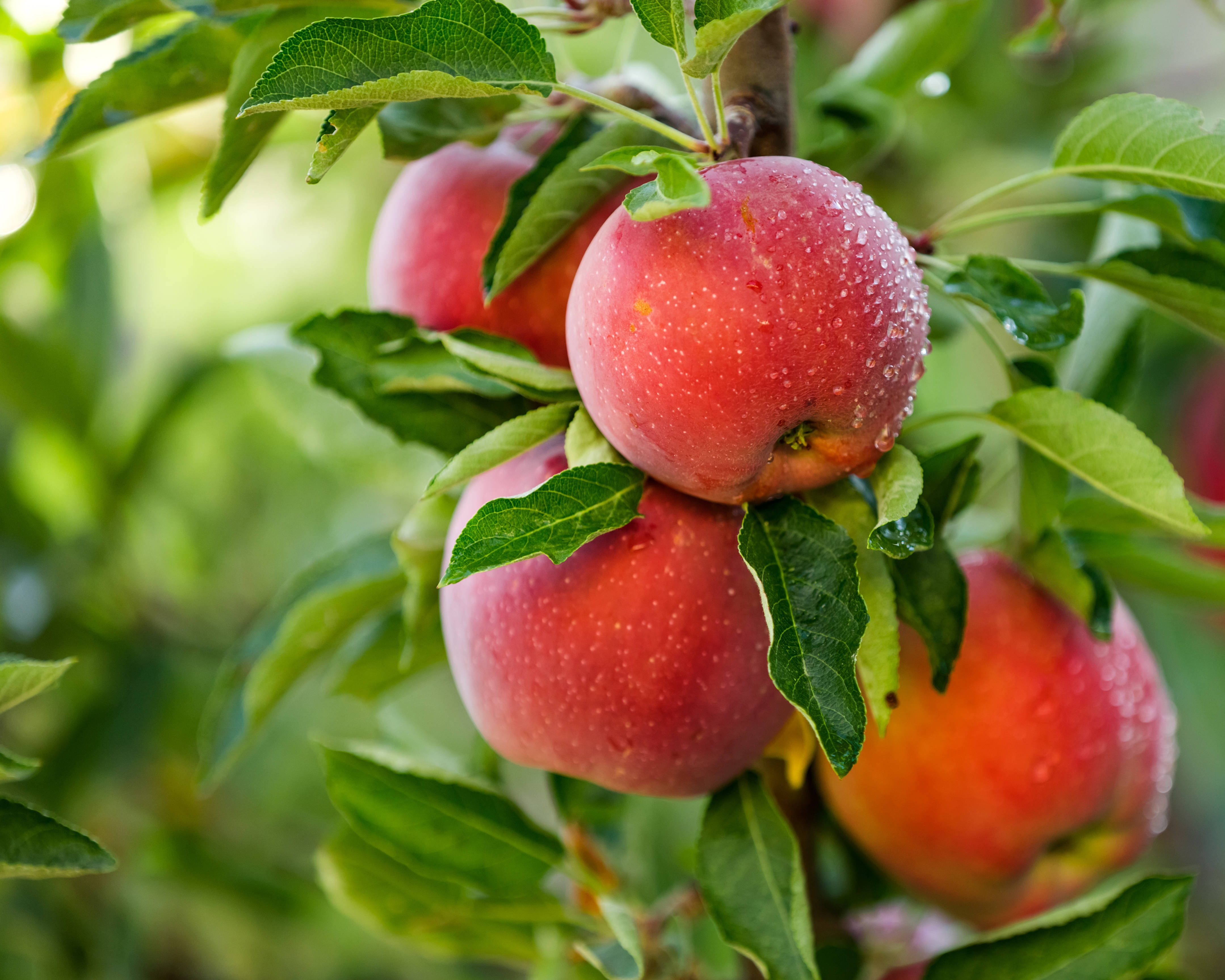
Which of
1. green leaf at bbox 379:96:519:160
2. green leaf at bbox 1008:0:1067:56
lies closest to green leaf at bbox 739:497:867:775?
green leaf at bbox 379:96:519:160

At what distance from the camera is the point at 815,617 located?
393 mm

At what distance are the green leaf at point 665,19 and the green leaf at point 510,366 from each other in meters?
0.14

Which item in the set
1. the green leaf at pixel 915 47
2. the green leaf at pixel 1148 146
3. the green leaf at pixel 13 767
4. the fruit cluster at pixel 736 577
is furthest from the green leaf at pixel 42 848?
the green leaf at pixel 915 47

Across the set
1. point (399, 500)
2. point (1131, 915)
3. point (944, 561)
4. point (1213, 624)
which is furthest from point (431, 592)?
point (1213, 624)

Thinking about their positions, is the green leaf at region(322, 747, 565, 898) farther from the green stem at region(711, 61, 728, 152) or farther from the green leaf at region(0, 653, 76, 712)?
the green stem at region(711, 61, 728, 152)

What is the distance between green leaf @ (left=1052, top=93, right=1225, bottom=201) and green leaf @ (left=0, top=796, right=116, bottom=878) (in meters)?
0.50

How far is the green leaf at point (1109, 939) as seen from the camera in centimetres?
52

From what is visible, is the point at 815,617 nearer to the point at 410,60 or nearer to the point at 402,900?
the point at 410,60

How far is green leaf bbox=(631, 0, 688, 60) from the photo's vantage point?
0.39m

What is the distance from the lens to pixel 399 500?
48.7 inches

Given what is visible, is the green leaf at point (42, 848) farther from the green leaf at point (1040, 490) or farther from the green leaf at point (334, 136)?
the green leaf at point (1040, 490)

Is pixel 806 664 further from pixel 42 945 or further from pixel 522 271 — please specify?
pixel 42 945

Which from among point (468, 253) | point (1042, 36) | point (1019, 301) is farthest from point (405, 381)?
point (1042, 36)

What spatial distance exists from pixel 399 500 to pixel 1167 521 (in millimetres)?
924
